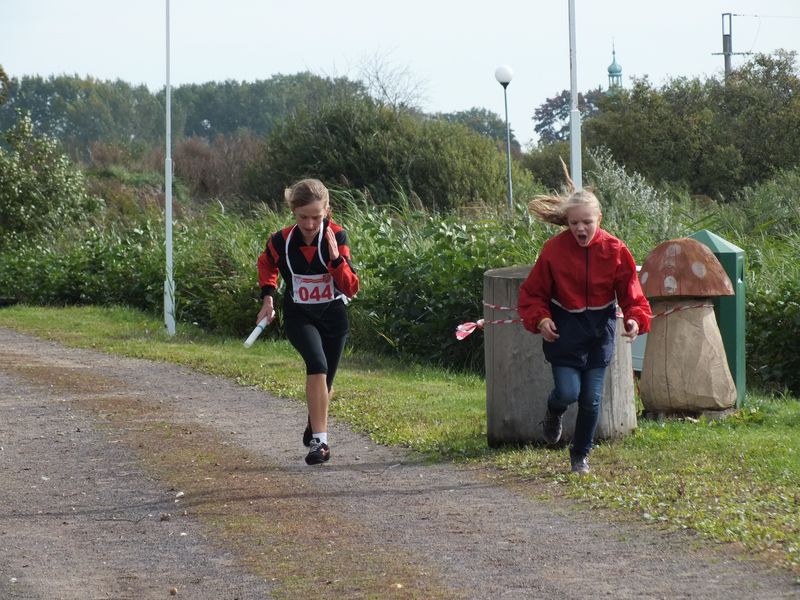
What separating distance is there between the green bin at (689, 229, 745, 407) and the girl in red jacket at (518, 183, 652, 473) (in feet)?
7.54

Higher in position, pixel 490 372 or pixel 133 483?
pixel 490 372

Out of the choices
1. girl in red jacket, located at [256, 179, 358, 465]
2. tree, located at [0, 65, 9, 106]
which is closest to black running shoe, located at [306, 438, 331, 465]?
girl in red jacket, located at [256, 179, 358, 465]

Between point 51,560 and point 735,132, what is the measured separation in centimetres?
3769

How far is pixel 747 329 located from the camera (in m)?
11.5

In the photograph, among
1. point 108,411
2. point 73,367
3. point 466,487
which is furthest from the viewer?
point 73,367

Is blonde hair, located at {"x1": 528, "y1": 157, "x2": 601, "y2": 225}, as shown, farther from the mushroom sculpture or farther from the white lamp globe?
the white lamp globe

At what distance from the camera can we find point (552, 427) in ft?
24.2

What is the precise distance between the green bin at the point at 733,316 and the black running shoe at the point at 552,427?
7.03ft

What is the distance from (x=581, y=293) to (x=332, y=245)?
1435 mm

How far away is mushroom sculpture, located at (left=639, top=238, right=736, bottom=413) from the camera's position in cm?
862

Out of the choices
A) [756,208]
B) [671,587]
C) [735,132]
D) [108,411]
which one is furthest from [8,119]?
[671,587]

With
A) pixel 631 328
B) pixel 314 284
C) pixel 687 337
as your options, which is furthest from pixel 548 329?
pixel 687 337

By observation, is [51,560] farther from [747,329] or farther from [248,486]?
[747,329]

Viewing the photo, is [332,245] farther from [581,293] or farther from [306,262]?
[581,293]
